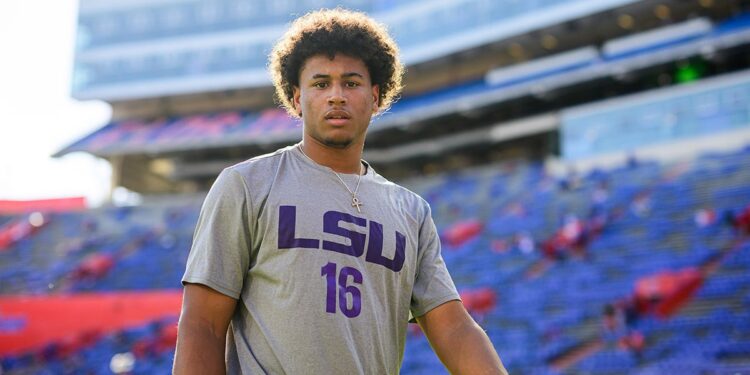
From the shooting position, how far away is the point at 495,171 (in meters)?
24.8

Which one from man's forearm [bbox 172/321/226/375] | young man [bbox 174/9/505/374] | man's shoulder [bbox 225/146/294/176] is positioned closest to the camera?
man's forearm [bbox 172/321/226/375]

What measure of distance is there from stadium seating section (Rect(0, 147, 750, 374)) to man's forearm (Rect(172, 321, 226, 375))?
1077 centimetres

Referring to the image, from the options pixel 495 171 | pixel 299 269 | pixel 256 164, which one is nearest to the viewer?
pixel 299 269

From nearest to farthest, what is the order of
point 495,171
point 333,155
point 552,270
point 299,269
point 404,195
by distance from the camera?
1. point 299,269
2. point 333,155
3. point 404,195
4. point 552,270
5. point 495,171

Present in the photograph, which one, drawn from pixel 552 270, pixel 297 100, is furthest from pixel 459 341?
pixel 552 270

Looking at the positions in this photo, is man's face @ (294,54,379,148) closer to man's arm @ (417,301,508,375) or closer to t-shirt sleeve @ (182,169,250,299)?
t-shirt sleeve @ (182,169,250,299)

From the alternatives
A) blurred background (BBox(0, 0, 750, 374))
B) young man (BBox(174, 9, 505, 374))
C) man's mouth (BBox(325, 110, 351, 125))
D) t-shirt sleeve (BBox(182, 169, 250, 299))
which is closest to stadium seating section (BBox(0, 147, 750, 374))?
blurred background (BBox(0, 0, 750, 374))

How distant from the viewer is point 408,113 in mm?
29109

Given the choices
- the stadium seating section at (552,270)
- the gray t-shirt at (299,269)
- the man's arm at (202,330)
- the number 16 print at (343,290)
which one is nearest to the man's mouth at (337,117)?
the gray t-shirt at (299,269)

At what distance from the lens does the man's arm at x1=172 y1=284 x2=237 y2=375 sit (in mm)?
1937

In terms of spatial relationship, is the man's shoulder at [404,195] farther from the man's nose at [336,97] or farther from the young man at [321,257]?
the man's nose at [336,97]

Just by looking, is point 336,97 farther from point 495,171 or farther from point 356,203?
point 495,171

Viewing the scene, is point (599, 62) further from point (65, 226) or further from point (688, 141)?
point (65, 226)

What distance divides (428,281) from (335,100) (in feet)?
1.88
